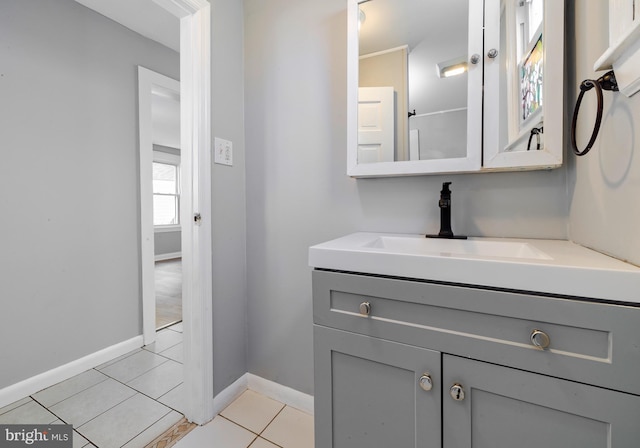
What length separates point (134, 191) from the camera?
1.97 metres

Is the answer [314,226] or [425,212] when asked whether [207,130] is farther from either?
[425,212]

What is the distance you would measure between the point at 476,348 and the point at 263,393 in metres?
1.25

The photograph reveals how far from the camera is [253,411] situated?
1.34m

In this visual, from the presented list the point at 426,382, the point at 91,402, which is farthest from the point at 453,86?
the point at 91,402

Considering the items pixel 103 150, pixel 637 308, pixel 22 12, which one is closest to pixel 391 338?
pixel 637 308

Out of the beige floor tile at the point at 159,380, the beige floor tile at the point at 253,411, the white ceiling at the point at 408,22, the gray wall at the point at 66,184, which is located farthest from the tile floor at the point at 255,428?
the white ceiling at the point at 408,22

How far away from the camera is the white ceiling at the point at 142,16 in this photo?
5.55ft

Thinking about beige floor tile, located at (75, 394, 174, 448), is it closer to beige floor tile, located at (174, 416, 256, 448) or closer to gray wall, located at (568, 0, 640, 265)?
beige floor tile, located at (174, 416, 256, 448)

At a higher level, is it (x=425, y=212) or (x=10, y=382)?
(x=425, y=212)

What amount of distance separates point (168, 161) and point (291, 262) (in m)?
5.46

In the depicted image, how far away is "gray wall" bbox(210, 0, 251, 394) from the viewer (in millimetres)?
1335

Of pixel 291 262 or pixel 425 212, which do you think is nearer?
pixel 425 212

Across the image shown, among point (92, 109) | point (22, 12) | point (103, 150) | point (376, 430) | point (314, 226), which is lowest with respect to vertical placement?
point (376, 430)

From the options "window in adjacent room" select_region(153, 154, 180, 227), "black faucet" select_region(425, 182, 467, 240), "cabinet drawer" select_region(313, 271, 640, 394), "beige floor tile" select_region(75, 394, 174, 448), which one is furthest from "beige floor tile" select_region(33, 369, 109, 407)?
"window in adjacent room" select_region(153, 154, 180, 227)
